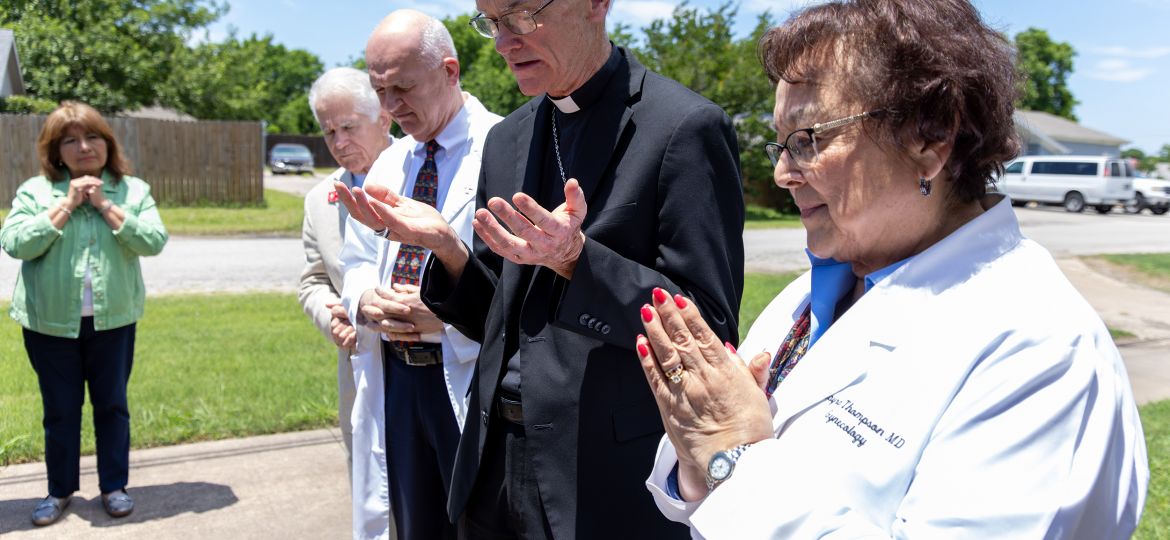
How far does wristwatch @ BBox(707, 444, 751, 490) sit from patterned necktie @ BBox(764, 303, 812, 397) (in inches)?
12.4

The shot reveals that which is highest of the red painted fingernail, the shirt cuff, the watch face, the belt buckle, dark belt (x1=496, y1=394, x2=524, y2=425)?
the red painted fingernail

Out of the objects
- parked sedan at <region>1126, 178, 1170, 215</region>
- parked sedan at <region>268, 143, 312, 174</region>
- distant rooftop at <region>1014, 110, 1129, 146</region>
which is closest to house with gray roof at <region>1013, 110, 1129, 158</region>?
distant rooftop at <region>1014, 110, 1129, 146</region>

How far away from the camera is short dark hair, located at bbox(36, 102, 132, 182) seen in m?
4.31

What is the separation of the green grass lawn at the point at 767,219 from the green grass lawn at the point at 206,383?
1536 centimetres

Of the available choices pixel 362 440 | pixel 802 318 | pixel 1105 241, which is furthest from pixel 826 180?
pixel 1105 241

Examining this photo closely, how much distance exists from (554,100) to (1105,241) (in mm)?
21515

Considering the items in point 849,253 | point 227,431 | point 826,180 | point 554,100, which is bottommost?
point 227,431

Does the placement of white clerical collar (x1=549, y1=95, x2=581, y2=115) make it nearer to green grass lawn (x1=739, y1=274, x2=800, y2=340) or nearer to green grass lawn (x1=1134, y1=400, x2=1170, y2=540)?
green grass lawn (x1=1134, y1=400, x2=1170, y2=540)

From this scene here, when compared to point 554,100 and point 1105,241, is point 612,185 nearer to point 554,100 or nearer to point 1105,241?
point 554,100

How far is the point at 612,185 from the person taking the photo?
7.23 ft

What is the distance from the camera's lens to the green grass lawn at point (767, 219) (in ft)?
74.8

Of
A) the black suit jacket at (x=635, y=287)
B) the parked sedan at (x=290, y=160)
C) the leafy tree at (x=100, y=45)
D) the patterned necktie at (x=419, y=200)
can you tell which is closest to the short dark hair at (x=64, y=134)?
the patterned necktie at (x=419, y=200)

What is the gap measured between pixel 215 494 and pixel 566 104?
3.26m

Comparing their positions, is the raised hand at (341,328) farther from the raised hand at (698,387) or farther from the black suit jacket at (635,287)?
the raised hand at (698,387)
